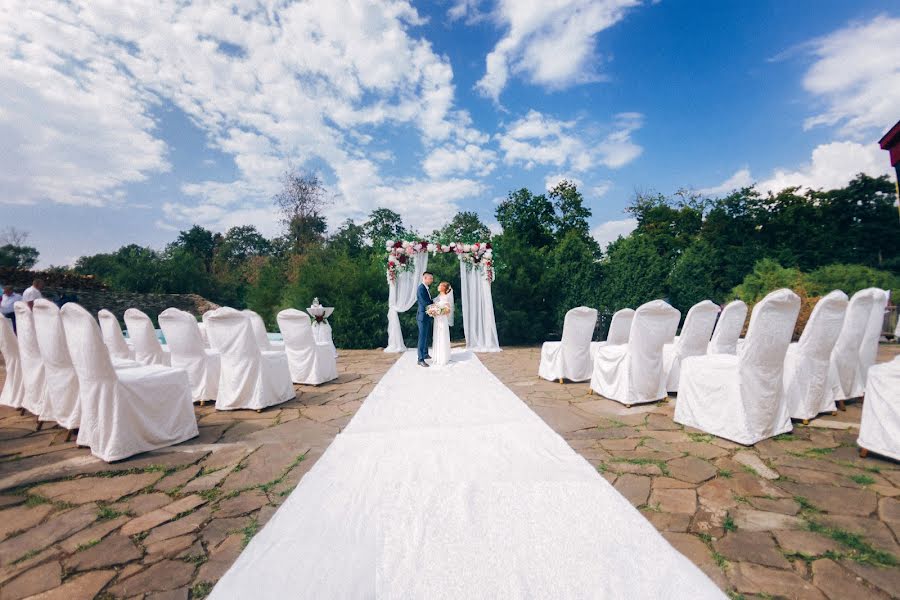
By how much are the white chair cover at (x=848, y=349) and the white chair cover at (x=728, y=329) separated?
95cm

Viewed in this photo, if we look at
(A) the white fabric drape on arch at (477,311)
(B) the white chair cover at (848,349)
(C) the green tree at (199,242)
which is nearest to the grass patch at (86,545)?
(B) the white chair cover at (848,349)

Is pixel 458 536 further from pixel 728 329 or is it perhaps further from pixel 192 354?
pixel 728 329

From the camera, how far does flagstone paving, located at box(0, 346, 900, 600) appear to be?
6.27ft

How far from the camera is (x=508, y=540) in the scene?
182 centimetres

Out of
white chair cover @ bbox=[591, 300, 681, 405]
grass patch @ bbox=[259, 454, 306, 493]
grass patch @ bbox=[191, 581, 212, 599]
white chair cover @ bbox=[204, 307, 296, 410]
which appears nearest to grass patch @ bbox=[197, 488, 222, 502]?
grass patch @ bbox=[259, 454, 306, 493]

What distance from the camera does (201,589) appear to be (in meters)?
1.82

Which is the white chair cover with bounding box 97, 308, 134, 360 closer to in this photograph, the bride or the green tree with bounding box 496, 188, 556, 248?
the bride

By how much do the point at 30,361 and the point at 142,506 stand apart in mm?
3770

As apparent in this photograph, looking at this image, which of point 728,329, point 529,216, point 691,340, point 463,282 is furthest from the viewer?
point 529,216

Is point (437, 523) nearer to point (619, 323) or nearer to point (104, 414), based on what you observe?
point (104, 414)

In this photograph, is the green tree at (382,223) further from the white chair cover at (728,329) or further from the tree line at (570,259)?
the white chair cover at (728,329)

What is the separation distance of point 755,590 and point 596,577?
31.2 inches

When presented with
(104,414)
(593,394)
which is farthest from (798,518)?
(104,414)

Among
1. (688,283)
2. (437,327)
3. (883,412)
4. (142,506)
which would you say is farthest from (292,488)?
(688,283)
